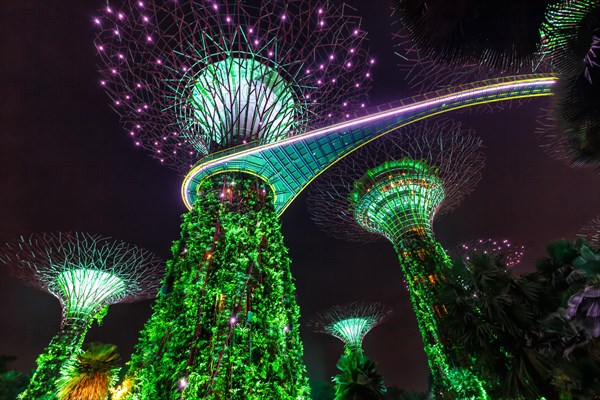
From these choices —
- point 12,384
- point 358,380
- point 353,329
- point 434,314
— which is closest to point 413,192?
point 434,314

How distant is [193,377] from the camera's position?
730 centimetres

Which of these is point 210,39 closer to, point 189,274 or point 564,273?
point 189,274

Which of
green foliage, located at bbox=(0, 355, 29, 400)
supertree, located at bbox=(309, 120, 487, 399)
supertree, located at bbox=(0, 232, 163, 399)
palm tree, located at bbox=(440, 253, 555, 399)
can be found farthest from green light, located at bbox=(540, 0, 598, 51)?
green foliage, located at bbox=(0, 355, 29, 400)

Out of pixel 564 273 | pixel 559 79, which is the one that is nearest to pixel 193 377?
pixel 559 79

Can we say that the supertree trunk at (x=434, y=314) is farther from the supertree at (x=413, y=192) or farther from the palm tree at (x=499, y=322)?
the palm tree at (x=499, y=322)

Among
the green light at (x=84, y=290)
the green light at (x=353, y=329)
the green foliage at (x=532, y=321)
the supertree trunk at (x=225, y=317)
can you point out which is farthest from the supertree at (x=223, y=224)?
the green light at (x=353, y=329)

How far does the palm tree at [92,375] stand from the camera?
9844 millimetres

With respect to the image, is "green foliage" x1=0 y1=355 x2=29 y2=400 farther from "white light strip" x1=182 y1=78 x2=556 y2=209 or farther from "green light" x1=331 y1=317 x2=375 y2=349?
→ "white light strip" x1=182 y1=78 x2=556 y2=209

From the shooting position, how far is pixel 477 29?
5.43m

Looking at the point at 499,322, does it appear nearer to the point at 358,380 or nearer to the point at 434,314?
the point at 358,380

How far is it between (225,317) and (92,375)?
5.54 metres

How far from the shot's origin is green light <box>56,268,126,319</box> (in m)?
20.4

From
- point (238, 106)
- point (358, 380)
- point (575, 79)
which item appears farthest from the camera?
point (238, 106)

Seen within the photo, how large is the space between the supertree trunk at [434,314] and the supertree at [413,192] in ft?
0.17
